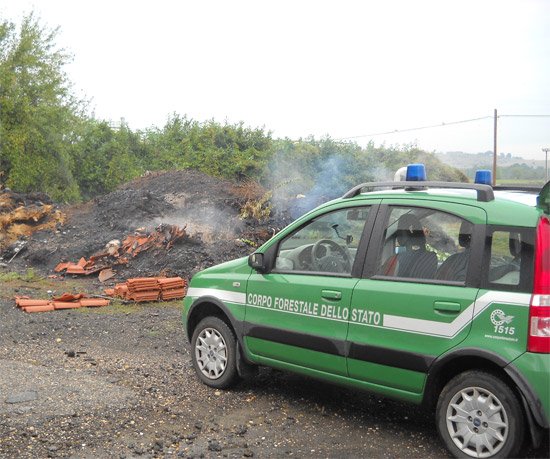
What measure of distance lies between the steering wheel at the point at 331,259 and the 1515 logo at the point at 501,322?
128 cm

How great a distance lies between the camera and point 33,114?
990 inches

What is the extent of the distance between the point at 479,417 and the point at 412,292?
3.12ft

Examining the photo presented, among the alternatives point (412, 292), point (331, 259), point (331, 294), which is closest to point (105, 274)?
point (331, 259)

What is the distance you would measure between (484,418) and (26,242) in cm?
1503

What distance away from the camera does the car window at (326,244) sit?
504 centimetres

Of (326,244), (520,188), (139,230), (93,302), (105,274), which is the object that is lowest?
(93,302)

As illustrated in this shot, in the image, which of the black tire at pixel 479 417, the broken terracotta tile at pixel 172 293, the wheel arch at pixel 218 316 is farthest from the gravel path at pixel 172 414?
the broken terracotta tile at pixel 172 293

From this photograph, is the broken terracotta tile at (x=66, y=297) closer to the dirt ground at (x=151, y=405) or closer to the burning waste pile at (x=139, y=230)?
the dirt ground at (x=151, y=405)

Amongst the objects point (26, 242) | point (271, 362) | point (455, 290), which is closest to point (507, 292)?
point (455, 290)

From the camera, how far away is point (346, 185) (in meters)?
25.8

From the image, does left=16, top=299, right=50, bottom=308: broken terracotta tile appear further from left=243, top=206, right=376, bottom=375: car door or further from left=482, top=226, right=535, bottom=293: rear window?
left=482, top=226, right=535, bottom=293: rear window

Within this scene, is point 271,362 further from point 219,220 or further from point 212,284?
point 219,220

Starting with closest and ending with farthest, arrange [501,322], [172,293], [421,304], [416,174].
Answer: [501,322]
[421,304]
[416,174]
[172,293]

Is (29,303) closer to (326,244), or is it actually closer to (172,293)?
(172,293)
